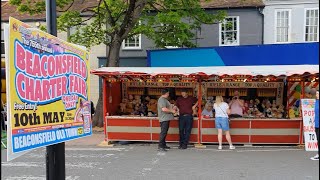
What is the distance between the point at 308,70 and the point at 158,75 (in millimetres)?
4156

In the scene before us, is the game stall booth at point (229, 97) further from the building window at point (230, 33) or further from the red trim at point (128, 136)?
the building window at point (230, 33)

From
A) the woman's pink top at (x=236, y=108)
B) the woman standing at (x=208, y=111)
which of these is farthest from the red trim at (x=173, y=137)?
the woman's pink top at (x=236, y=108)

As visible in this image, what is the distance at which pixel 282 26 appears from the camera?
67.3 ft

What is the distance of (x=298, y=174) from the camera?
306 inches

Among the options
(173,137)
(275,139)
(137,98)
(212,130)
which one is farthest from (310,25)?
(173,137)

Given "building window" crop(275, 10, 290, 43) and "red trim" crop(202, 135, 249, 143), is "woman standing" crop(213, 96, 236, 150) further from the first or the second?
"building window" crop(275, 10, 290, 43)

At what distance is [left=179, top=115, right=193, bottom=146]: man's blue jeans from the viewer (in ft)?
37.1

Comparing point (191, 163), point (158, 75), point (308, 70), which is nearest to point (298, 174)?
point (191, 163)

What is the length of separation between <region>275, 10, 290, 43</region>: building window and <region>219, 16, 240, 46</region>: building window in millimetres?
2061

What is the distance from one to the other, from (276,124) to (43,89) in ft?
29.4

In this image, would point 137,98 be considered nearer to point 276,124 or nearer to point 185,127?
point 185,127

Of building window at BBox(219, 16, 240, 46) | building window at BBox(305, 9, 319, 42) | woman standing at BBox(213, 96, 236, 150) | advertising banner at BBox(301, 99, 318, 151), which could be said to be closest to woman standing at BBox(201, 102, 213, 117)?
woman standing at BBox(213, 96, 236, 150)

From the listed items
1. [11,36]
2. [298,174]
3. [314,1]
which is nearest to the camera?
[11,36]

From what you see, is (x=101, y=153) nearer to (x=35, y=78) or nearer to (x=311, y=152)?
(x=311, y=152)
